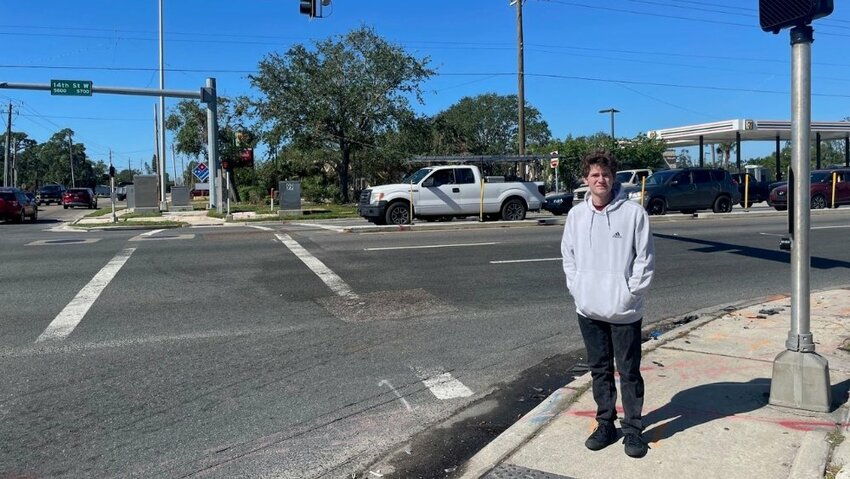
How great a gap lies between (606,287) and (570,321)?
4.17 meters

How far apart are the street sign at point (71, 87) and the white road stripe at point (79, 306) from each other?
1548cm

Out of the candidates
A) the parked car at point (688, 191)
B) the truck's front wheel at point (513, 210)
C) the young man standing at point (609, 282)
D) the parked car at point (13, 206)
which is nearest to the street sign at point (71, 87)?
the parked car at point (13, 206)

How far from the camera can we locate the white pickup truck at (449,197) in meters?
19.9

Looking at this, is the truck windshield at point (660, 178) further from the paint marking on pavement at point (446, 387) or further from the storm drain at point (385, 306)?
the paint marking on pavement at point (446, 387)

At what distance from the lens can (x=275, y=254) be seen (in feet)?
45.1

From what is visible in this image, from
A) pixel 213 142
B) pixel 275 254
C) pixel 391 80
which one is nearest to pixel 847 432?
pixel 275 254

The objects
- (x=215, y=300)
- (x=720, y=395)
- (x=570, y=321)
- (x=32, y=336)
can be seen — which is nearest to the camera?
(x=720, y=395)

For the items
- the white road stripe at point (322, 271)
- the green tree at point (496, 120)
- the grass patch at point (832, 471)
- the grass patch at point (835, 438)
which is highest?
the green tree at point (496, 120)

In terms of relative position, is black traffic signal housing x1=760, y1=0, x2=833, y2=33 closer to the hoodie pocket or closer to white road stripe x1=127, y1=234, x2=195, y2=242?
the hoodie pocket

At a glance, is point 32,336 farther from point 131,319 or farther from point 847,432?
point 847,432

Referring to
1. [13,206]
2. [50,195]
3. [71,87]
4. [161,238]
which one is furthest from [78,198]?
[161,238]

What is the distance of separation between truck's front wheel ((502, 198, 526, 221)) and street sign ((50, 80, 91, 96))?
16.4m

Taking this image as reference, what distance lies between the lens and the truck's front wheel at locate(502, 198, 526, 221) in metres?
21.0

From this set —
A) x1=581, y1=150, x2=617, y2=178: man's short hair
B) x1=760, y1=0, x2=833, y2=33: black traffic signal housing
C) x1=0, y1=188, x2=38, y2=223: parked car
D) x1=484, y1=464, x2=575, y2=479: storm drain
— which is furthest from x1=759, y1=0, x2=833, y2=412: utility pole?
x1=0, y1=188, x2=38, y2=223: parked car
